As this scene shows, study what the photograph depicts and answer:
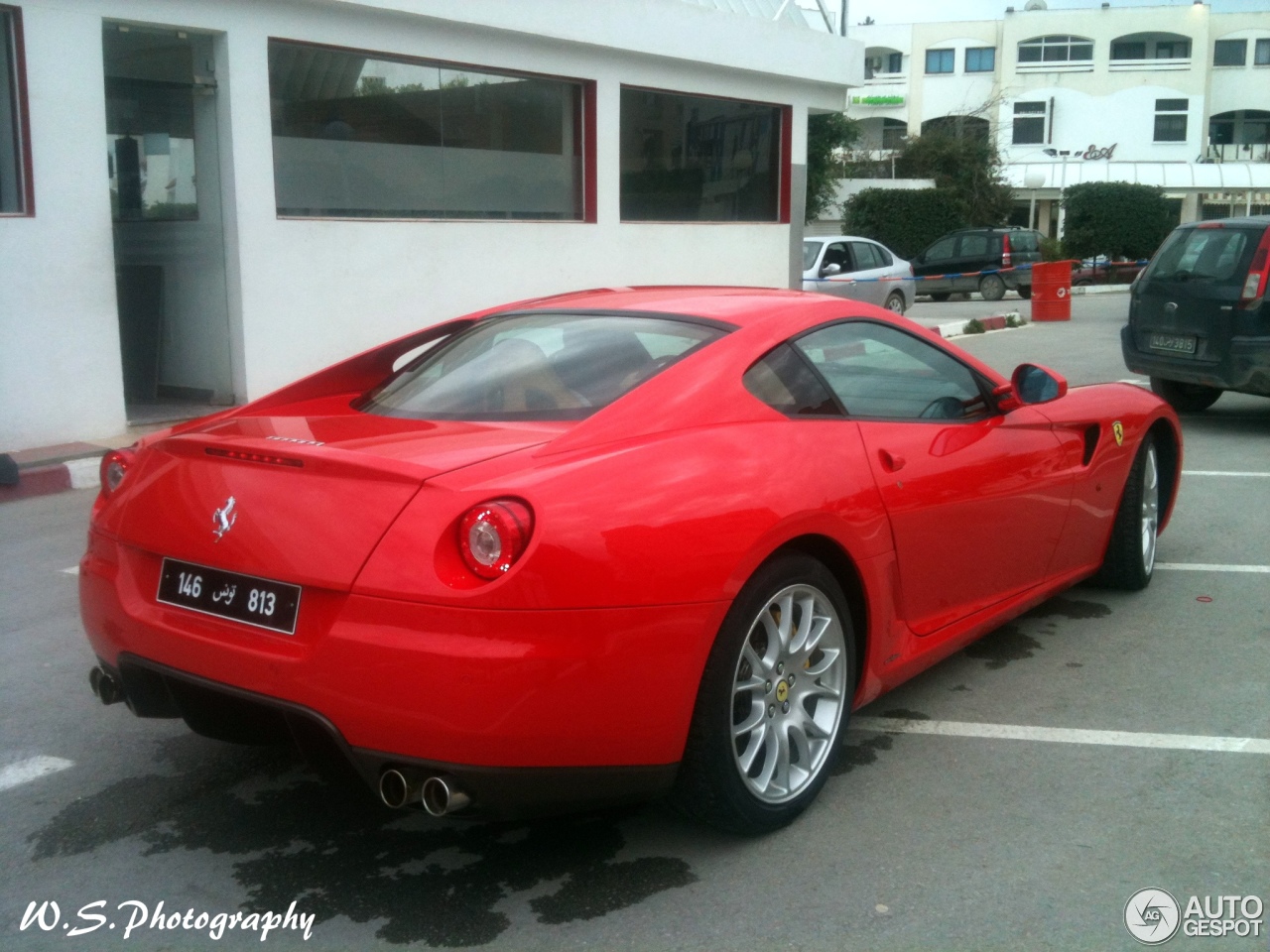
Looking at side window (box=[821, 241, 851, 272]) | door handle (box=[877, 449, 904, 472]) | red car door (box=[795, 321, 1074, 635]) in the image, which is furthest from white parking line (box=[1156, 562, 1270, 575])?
side window (box=[821, 241, 851, 272])

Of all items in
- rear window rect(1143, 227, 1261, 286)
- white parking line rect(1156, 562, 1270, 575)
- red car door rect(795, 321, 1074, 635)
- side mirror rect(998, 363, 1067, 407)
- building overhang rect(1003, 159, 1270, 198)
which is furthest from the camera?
building overhang rect(1003, 159, 1270, 198)

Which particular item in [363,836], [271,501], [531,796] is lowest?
[363,836]

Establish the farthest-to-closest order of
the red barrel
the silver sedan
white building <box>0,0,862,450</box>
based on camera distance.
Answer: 1. the red barrel
2. the silver sedan
3. white building <box>0,0,862,450</box>

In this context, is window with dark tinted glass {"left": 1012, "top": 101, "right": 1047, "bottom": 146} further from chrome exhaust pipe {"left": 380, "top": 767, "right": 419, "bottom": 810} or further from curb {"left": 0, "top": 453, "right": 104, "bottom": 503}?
chrome exhaust pipe {"left": 380, "top": 767, "right": 419, "bottom": 810}

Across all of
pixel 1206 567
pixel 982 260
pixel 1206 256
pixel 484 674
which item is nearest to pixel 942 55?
pixel 982 260

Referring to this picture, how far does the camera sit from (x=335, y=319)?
36.3 feet

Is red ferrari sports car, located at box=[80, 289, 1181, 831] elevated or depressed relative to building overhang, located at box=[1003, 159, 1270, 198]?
depressed

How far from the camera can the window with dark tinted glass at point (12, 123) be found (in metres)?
8.66

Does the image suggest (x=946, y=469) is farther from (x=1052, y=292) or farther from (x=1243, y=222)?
(x=1052, y=292)

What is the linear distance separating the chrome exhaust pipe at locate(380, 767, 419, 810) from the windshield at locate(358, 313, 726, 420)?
1.02 metres

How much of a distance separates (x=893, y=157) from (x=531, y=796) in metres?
45.8

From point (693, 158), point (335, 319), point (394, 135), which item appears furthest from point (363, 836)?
point (693, 158)

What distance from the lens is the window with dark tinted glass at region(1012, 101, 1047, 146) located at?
62094 mm

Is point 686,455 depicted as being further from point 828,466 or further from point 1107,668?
point 1107,668
